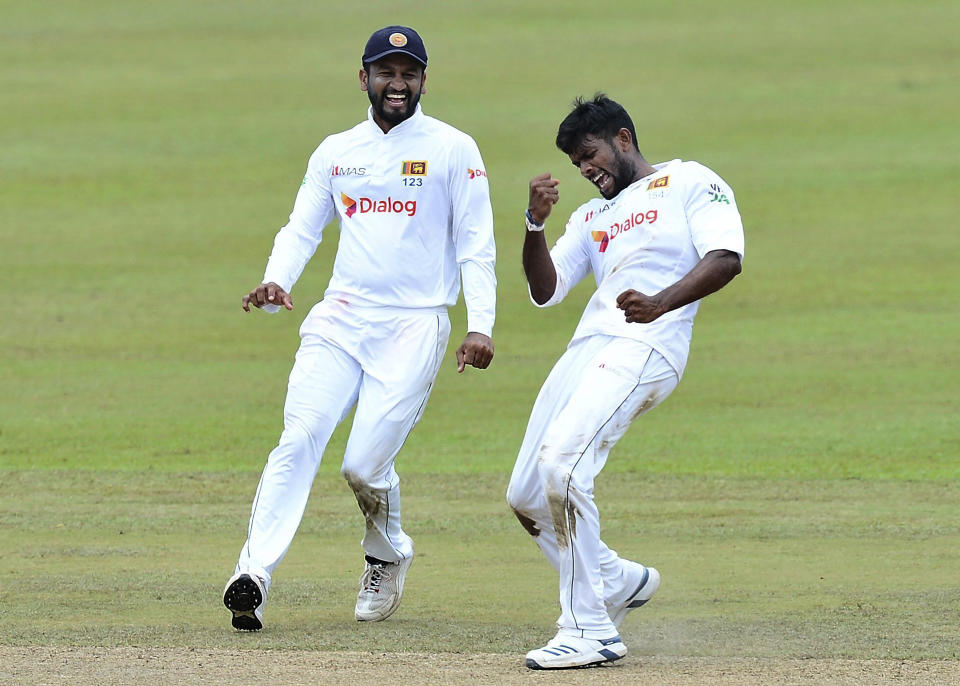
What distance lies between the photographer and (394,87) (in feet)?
25.0

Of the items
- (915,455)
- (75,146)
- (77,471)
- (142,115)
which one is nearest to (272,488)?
(77,471)

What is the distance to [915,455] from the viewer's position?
534 inches

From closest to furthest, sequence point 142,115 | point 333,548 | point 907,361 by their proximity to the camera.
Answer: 1. point 333,548
2. point 907,361
3. point 142,115

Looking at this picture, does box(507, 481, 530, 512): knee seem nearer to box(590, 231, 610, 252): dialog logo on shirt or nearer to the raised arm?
the raised arm

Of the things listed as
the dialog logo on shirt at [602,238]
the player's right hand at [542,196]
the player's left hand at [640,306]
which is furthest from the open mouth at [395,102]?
the player's left hand at [640,306]

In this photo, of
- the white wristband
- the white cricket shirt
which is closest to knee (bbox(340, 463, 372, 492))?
the white cricket shirt

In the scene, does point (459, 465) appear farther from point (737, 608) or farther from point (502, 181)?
point (502, 181)

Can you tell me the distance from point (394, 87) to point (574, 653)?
2.81 metres

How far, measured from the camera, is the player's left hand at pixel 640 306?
6332 mm

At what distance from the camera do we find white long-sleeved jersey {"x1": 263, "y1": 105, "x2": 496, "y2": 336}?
24.9ft

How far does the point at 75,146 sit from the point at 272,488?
23869 millimetres

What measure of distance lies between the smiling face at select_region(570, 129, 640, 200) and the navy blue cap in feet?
3.41

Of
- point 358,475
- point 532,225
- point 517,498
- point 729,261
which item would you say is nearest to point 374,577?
point 358,475

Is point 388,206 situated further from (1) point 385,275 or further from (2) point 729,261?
(2) point 729,261
